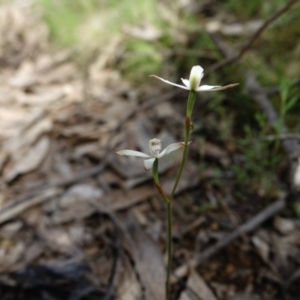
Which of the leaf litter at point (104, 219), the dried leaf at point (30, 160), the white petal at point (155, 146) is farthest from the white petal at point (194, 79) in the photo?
the dried leaf at point (30, 160)

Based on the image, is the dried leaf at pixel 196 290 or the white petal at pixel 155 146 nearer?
the white petal at pixel 155 146

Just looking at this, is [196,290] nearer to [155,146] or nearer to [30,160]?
[155,146]

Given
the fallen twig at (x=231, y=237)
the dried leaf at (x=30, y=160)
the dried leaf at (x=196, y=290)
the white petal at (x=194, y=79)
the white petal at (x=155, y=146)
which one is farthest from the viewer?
the dried leaf at (x=30, y=160)

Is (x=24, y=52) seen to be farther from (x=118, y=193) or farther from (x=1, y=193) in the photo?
(x=118, y=193)

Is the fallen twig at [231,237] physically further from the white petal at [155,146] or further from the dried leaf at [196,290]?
the white petal at [155,146]

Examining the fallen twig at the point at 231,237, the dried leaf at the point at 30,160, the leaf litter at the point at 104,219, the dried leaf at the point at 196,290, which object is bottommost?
the dried leaf at the point at 196,290

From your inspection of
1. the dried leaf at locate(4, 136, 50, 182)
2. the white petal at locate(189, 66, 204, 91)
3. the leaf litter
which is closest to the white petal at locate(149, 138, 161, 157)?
the white petal at locate(189, 66, 204, 91)

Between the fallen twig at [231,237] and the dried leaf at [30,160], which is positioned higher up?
the dried leaf at [30,160]

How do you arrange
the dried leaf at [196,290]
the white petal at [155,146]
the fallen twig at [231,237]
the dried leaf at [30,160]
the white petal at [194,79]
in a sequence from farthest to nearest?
the dried leaf at [30,160] < the fallen twig at [231,237] < the dried leaf at [196,290] < the white petal at [155,146] < the white petal at [194,79]
